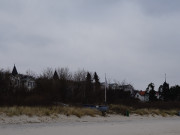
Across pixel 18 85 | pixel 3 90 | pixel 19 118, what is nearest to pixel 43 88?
pixel 18 85

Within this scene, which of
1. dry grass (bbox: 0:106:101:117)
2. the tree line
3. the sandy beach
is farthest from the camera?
the tree line

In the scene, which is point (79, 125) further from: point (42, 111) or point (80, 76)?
point (80, 76)

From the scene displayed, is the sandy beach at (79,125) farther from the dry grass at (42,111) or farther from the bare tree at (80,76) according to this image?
the bare tree at (80,76)

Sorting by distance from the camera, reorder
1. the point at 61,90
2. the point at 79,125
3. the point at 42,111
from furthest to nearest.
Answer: the point at 61,90, the point at 42,111, the point at 79,125

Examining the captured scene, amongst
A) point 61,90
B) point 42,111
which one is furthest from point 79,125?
point 61,90

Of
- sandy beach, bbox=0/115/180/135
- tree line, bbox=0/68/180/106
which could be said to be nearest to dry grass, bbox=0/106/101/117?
sandy beach, bbox=0/115/180/135

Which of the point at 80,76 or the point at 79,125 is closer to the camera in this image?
the point at 79,125

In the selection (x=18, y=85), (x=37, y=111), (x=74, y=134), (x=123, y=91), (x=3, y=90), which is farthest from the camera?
(x=123, y=91)

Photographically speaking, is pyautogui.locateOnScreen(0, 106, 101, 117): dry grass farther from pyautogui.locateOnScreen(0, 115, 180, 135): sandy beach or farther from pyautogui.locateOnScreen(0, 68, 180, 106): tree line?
pyautogui.locateOnScreen(0, 68, 180, 106): tree line

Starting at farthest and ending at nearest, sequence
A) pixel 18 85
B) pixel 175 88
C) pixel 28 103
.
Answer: pixel 175 88 → pixel 18 85 → pixel 28 103

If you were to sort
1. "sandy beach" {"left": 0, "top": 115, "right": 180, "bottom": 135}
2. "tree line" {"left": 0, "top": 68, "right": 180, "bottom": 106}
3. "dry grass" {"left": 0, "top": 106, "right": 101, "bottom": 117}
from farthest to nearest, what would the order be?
"tree line" {"left": 0, "top": 68, "right": 180, "bottom": 106} → "dry grass" {"left": 0, "top": 106, "right": 101, "bottom": 117} → "sandy beach" {"left": 0, "top": 115, "right": 180, "bottom": 135}

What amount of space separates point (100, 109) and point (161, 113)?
12.9 meters

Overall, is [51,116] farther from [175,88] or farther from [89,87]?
[175,88]

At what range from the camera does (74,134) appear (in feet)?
50.8
